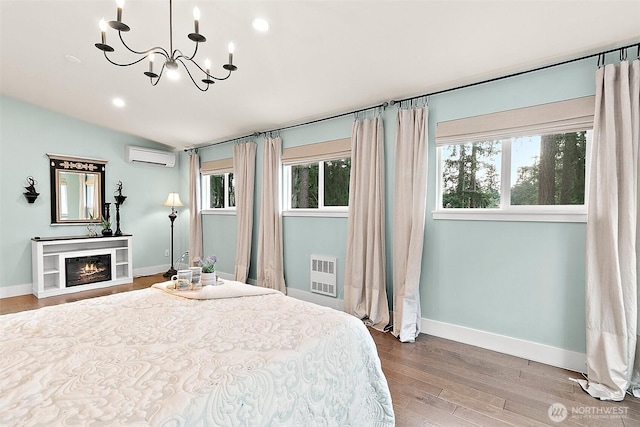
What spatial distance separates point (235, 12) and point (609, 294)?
3.31 metres

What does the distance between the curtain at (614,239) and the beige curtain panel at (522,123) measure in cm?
14

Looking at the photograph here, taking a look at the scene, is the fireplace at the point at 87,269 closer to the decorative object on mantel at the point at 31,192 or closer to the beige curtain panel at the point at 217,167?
the decorative object on mantel at the point at 31,192

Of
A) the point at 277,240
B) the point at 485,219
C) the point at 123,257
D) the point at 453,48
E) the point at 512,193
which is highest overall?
the point at 453,48

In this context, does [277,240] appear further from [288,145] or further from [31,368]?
[31,368]

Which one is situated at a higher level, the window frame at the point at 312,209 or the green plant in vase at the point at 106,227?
the window frame at the point at 312,209

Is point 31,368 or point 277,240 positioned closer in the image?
point 31,368

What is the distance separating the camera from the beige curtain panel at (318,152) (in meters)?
3.73

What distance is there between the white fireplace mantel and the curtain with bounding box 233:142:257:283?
1.92 metres

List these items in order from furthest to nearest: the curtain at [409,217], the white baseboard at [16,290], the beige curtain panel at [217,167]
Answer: the beige curtain panel at [217,167]
the white baseboard at [16,290]
the curtain at [409,217]

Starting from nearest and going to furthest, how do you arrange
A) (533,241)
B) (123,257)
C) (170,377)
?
(170,377)
(533,241)
(123,257)

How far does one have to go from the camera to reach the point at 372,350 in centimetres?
166

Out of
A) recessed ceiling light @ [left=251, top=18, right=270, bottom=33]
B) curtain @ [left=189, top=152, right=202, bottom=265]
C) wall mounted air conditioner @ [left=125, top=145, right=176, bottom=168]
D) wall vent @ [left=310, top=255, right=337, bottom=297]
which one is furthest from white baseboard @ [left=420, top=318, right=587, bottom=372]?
wall mounted air conditioner @ [left=125, top=145, right=176, bottom=168]

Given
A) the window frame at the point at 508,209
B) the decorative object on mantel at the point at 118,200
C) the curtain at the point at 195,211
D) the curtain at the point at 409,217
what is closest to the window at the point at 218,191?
the curtain at the point at 195,211

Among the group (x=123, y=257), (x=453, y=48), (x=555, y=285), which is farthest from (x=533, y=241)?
(x=123, y=257)
